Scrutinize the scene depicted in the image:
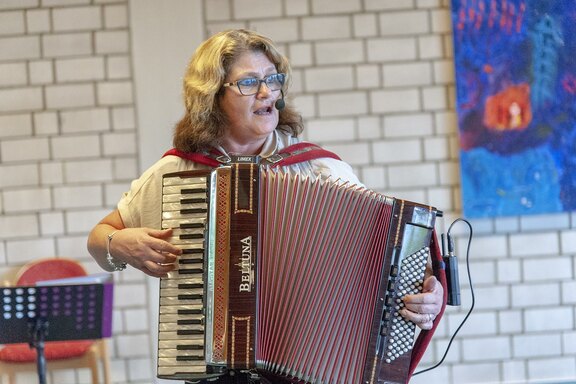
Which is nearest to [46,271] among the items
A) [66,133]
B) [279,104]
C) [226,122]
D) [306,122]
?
[66,133]

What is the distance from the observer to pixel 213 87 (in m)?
2.79

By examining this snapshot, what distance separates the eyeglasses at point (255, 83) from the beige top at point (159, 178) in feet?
0.50

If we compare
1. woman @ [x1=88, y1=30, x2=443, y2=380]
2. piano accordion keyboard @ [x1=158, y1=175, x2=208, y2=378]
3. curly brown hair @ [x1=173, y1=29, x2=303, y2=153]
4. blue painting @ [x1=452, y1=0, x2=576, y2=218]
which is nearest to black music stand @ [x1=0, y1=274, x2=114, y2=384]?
woman @ [x1=88, y1=30, x2=443, y2=380]

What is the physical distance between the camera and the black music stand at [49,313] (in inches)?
140

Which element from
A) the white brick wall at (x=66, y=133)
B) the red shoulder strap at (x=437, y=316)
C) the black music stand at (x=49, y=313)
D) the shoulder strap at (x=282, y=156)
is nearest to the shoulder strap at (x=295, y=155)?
the shoulder strap at (x=282, y=156)

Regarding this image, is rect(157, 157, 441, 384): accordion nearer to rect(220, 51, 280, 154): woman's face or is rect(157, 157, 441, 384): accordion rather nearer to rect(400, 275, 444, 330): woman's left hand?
rect(400, 275, 444, 330): woman's left hand

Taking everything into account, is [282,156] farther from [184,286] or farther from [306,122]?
[306,122]

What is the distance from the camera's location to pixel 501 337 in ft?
16.8

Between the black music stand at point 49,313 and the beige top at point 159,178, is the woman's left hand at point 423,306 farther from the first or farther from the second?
the black music stand at point 49,313

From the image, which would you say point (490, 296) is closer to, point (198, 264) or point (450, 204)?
point (450, 204)

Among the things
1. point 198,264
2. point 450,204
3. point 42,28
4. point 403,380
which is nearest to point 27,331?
point 198,264

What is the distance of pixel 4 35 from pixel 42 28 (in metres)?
0.20

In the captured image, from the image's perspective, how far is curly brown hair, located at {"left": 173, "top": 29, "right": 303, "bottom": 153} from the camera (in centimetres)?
277

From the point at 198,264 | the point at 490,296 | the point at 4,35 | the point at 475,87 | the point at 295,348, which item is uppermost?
the point at 4,35
